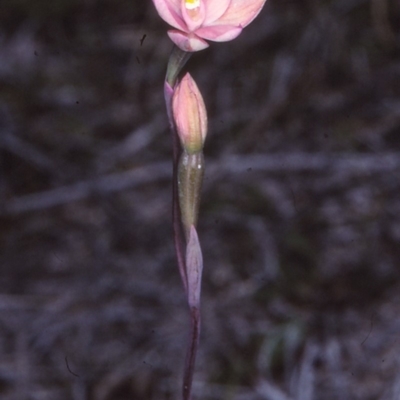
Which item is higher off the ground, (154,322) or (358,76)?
(358,76)

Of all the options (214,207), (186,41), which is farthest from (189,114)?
(214,207)

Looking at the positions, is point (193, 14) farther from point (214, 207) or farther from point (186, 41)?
point (214, 207)

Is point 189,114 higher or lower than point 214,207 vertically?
higher

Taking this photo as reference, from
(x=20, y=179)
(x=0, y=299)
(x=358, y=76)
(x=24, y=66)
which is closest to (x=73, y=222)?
(x=20, y=179)

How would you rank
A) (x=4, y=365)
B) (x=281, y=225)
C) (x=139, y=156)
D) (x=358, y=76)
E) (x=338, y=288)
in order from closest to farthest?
1. (x=4, y=365)
2. (x=338, y=288)
3. (x=281, y=225)
4. (x=139, y=156)
5. (x=358, y=76)

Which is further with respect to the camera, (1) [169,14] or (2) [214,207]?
(2) [214,207]

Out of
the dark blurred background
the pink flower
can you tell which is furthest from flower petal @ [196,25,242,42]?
the dark blurred background

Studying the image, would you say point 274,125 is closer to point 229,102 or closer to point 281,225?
point 229,102

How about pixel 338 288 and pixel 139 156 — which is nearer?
pixel 338 288
